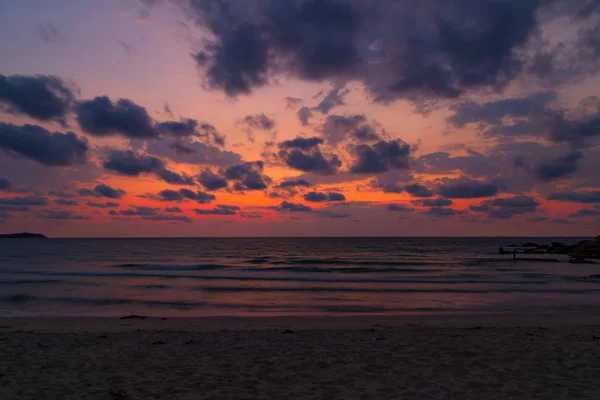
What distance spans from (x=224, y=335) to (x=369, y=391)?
254 inches

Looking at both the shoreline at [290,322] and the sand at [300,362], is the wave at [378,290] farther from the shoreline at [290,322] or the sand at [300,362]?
the sand at [300,362]

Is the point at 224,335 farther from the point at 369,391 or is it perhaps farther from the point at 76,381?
the point at 369,391

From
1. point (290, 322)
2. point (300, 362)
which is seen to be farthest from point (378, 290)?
point (300, 362)

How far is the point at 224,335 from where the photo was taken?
12.5m

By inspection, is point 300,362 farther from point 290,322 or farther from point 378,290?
point 378,290

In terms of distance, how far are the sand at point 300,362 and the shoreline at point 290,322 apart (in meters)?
0.27

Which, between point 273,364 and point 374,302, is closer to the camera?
point 273,364

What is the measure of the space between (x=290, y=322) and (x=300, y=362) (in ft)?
22.2

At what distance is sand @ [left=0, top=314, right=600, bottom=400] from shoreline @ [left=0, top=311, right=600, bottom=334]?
273 millimetres

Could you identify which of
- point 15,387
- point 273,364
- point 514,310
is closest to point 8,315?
point 15,387

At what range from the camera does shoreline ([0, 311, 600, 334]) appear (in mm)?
14281

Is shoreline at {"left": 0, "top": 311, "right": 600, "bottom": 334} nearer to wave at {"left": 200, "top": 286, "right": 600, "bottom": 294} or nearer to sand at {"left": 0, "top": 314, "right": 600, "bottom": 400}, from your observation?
sand at {"left": 0, "top": 314, "right": 600, "bottom": 400}

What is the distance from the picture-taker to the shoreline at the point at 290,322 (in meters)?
14.3

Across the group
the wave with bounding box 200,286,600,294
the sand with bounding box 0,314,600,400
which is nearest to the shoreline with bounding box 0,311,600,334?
the sand with bounding box 0,314,600,400
